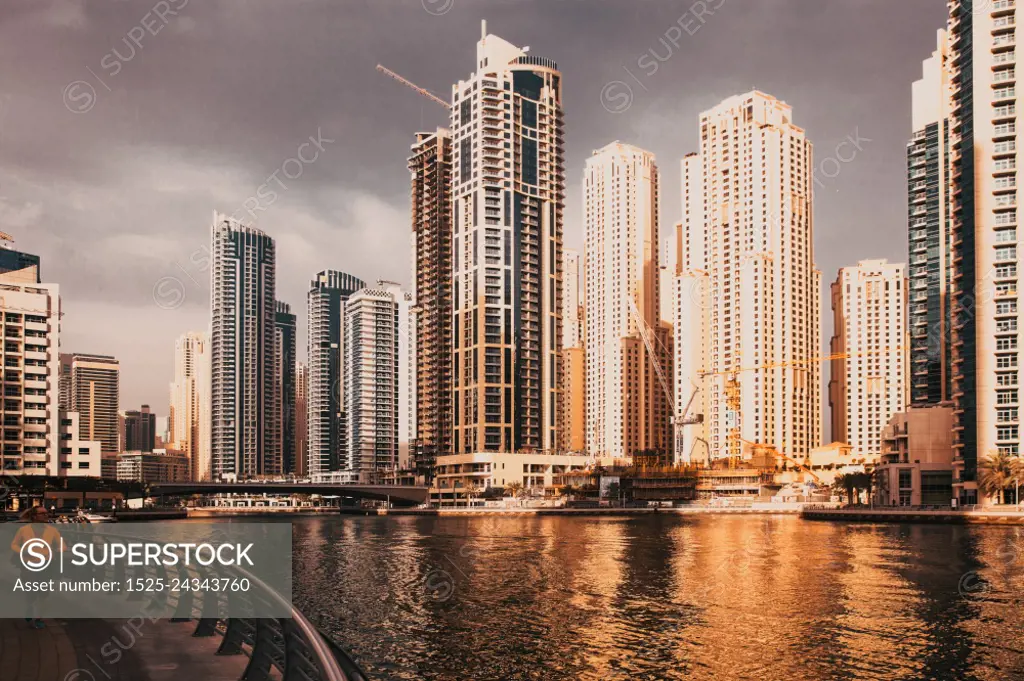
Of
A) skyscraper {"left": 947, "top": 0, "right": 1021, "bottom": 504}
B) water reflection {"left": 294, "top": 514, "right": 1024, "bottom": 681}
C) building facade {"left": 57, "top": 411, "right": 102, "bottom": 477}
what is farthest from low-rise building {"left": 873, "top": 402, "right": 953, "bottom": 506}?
building facade {"left": 57, "top": 411, "right": 102, "bottom": 477}

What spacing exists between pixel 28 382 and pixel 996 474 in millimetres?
151374

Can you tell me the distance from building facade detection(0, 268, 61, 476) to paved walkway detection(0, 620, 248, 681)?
156 metres

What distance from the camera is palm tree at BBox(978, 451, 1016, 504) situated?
119m

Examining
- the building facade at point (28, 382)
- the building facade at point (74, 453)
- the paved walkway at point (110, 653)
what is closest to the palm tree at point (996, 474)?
the paved walkway at point (110, 653)

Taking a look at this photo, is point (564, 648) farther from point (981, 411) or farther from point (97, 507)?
point (97, 507)

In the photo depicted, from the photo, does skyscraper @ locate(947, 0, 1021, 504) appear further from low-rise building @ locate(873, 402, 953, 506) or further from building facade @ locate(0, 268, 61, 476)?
building facade @ locate(0, 268, 61, 476)

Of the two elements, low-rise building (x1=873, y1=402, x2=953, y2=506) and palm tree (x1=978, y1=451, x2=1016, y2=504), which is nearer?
palm tree (x1=978, y1=451, x2=1016, y2=504)

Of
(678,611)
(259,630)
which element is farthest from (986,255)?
(259,630)

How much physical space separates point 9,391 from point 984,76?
160169 millimetres

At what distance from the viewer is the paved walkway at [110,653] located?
15188 millimetres

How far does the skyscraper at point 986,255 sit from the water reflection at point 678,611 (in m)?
47.9

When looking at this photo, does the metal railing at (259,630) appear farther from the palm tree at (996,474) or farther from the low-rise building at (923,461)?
the low-rise building at (923,461)

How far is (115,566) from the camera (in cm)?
2359

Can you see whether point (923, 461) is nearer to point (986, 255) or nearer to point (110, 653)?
point (986, 255)
